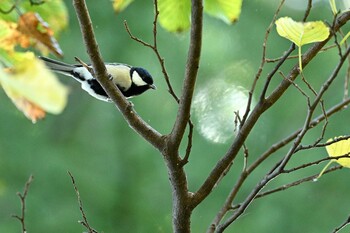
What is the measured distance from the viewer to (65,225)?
1776 mm

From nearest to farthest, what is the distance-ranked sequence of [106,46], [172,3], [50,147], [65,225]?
[172,3], [65,225], [50,147], [106,46]

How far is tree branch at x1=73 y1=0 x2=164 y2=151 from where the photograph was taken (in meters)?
0.49

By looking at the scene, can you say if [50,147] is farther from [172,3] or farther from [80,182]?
[172,3]

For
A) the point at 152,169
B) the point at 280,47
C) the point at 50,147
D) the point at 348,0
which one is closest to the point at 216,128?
the point at 152,169

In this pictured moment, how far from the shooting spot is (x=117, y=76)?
42.0 inches

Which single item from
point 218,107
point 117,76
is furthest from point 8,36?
point 218,107

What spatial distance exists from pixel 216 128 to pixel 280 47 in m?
0.40

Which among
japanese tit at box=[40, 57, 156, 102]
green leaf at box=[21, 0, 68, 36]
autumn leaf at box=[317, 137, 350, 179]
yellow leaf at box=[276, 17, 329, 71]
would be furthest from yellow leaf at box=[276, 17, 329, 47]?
japanese tit at box=[40, 57, 156, 102]

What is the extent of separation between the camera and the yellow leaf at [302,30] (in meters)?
0.42

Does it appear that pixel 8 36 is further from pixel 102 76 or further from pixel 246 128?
pixel 246 128

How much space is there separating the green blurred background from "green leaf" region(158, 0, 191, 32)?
1208 mm

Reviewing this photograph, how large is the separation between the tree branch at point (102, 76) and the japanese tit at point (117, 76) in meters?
Result: 0.40

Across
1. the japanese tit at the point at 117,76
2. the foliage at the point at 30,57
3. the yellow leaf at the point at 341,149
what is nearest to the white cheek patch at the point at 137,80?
the japanese tit at the point at 117,76

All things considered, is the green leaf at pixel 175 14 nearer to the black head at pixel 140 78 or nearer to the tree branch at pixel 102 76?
the tree branch at pixel 102 76
